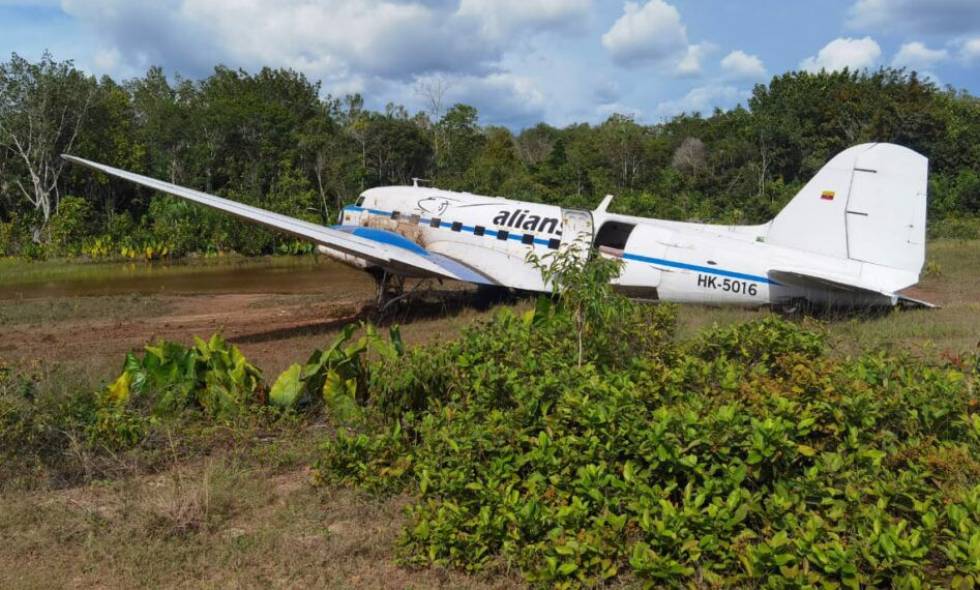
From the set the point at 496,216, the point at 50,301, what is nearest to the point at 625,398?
the point at 496,216

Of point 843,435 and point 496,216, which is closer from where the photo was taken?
point 843,435

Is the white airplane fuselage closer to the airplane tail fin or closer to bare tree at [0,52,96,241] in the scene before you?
the airplane tail fin

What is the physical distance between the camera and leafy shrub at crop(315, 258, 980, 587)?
3.93m

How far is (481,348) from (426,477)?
7.55 feet

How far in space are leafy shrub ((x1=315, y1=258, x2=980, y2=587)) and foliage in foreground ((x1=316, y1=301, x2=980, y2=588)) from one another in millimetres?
14

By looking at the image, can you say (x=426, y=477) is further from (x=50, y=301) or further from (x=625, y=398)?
(x=50, y=301)

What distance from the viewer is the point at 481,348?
7.28 meters

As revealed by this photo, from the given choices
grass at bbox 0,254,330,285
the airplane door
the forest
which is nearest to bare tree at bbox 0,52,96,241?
the forest

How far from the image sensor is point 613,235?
16.1 metres

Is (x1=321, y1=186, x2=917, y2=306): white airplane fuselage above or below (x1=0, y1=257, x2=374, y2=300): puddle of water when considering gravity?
above

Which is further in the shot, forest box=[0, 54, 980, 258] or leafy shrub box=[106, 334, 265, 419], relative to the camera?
forest box=[0, 54, 980, 258]

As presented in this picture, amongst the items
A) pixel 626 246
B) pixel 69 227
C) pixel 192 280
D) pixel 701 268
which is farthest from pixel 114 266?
pixel 701 268

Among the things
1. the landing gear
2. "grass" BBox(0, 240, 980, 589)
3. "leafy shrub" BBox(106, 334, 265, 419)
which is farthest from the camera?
the landing gear

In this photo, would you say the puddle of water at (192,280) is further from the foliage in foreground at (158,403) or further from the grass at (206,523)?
the grass at (206,523)
